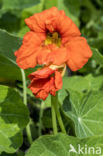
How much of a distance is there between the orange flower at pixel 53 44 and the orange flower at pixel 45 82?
1.7 inches

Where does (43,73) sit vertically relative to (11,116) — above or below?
above

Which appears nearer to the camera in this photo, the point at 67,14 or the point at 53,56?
the point at 53,56

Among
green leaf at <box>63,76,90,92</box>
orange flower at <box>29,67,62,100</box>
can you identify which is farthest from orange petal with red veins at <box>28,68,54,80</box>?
green leaf at <box>63,76,90,92</box>

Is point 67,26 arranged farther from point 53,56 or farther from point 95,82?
point 95,82

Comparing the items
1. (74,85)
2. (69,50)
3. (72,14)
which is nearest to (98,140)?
(69,50)

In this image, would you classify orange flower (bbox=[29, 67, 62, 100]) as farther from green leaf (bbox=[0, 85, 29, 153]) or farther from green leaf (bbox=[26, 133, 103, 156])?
green leaf (bbox=[0, 85, 29, 153])

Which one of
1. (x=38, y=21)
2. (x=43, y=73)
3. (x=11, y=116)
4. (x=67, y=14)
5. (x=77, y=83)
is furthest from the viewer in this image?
(x=67, y=14)

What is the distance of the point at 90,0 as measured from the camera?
100 inches

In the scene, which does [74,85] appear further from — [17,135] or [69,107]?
[17,135]

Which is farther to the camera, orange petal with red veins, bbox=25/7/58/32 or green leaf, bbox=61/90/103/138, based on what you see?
green leaf, bbox=61/90/103/138

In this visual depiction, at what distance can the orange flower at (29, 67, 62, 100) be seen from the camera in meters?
1.04

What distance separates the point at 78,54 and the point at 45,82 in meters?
0.15

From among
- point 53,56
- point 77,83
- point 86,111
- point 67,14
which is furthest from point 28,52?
point 67,14

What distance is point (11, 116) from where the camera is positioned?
142cm
